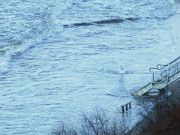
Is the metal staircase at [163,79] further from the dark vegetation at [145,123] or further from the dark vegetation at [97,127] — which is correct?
the dark vegetation at [97,127]

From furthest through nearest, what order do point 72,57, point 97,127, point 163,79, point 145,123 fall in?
point 72,57
point 163,79
point 145,123
point 97,127

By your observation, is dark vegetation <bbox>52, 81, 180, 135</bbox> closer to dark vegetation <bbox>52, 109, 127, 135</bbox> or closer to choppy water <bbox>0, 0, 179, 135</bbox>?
dark vegetation <bbox>52, 109, 127, 135</bbox>

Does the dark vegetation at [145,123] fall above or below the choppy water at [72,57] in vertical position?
above

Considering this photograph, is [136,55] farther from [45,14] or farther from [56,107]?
[45,14]

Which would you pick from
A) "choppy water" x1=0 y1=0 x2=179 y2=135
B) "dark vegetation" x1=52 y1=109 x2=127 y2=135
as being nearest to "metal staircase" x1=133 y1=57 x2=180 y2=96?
"choppy water" x1=0 y1=0 x2=179 y2=135

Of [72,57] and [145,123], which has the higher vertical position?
[145,123]

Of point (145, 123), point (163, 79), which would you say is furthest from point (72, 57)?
point (145, 123)

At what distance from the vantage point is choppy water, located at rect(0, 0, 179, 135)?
2347 centimetres

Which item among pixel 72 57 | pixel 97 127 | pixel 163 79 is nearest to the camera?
pixel 97 127

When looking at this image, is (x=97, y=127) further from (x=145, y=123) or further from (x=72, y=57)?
(x=72, y=57)

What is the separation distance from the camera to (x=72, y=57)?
33375mm

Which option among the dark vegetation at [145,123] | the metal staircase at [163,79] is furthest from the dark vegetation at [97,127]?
the metal staircase at [163,79]

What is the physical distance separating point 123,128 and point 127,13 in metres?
35.8

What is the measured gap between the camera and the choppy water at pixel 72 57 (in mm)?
23469
